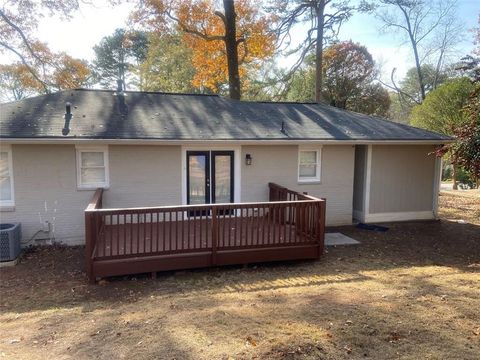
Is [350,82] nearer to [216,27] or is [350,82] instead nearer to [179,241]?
[216,27]

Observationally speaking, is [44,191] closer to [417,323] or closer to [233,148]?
[233,148]

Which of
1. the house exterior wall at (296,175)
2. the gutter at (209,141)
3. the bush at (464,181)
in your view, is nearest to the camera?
the gutter at (209,141)

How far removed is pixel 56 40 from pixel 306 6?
13665 millimetres

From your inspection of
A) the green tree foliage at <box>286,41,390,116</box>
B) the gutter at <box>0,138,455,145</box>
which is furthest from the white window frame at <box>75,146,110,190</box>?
the green tree foliage at <box>286,41,390,116</box>

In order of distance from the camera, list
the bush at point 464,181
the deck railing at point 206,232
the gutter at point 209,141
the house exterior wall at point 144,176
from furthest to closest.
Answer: the bush at point 464,181 < the house exterior wall at point 144,176 < the gutter at point 209,141 < the deck railing at point 206,232

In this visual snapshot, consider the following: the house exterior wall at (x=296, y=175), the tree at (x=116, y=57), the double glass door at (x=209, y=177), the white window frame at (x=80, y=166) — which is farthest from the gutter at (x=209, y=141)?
the tree at (x=116, y=57)

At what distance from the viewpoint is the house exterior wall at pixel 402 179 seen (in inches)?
447

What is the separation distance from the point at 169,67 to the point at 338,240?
21949 mm

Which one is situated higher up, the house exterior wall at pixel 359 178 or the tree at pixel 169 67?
the tree at pixel 169 67

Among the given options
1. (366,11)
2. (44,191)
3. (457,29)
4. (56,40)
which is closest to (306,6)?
(366,11)

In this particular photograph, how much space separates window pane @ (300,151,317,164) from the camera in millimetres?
10727

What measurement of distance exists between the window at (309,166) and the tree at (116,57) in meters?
24.3

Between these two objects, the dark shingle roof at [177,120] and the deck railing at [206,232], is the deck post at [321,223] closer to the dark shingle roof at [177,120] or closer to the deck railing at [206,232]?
the deck railing at [206,232]

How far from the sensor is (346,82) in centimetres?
2611
